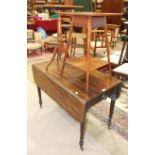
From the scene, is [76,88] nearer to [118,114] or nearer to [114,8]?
[118,114]

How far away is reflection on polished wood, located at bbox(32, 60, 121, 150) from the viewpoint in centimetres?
188

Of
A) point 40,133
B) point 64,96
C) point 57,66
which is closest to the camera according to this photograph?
point 64,96

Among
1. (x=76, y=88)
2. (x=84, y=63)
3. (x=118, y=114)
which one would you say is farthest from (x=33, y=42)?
(x=76, y=88)

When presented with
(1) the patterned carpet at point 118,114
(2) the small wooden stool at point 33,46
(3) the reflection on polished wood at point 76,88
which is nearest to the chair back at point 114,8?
(2) the small wooden stool at point 33,46

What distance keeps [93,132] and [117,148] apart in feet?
1.16

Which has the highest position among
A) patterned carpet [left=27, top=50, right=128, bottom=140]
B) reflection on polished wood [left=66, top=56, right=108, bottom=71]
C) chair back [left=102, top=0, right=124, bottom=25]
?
chair back [left=102, top=0, right=124, bottom=25]

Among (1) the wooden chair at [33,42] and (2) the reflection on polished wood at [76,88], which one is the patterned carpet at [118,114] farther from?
(1) the wooden chair at [33,42]

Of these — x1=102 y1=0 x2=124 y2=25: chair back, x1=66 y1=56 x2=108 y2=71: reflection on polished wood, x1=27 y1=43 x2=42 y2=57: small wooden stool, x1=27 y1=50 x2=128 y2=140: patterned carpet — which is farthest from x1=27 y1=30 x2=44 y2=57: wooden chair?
x1=66 y1=56 x2=108 y2=71: reflection on polished wood

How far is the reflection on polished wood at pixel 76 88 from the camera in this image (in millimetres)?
1885

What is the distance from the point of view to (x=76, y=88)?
2.01 meters

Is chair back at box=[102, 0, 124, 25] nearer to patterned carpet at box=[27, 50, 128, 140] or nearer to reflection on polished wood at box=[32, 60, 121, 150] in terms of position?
patterned carpet at box=[27, 50, 128, 140]

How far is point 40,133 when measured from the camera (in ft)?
7.88
